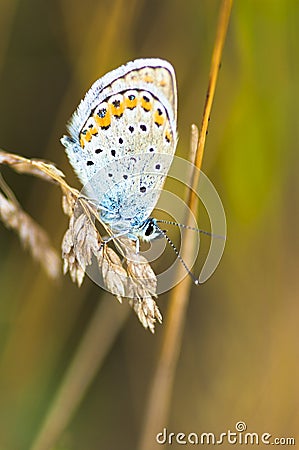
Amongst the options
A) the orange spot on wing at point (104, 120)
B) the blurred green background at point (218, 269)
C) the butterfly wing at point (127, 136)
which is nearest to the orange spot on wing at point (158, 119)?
the butterfly wing at point (127, 136)

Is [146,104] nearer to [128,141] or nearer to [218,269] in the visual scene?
[128,141]

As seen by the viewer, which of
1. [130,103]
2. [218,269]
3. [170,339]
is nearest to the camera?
[130,103]

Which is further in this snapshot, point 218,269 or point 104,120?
point 218,269

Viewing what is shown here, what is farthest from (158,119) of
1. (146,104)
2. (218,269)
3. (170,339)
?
(218,269)

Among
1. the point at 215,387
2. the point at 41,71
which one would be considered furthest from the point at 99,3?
the point at 215,387

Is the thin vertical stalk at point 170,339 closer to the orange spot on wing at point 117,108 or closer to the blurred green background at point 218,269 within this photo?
the orange spot on wing at point 117,108

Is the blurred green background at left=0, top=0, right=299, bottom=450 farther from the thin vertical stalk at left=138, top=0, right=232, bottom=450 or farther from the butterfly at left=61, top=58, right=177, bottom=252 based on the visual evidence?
the butterfly at left=61, top=58, right=177, bottom=252

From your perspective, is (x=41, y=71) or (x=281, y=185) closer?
(x=281, y=185)

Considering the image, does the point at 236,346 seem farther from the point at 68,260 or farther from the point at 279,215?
the point at 68,260
